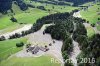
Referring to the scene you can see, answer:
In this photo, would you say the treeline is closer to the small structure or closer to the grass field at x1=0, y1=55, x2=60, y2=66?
the grass field at x1=0, y1=55, x2=60, y2=66

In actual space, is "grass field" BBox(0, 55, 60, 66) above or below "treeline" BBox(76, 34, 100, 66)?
below

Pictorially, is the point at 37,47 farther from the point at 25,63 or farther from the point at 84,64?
the point at 84,64

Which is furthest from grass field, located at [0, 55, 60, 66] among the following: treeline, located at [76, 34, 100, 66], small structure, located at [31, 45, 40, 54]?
treeline, located at [76, 34, 100, 66]

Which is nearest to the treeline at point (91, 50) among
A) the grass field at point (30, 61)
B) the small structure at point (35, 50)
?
the grass field at point (30, 61)

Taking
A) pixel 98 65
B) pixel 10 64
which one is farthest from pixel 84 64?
pixel 10 64

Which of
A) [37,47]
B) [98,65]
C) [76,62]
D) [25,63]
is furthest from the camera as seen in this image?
[37,47]

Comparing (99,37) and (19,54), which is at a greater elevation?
(99,37)

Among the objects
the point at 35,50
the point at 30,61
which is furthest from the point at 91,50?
the point at 35,50

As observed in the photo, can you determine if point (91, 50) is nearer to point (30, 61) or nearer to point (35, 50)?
point (30, 61)
